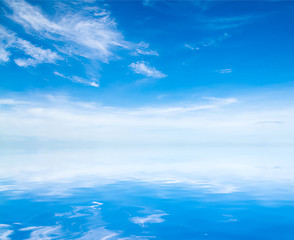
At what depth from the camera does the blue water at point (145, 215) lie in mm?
6965

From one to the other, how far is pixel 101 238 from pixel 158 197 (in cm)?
523

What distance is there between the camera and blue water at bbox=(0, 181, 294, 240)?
6965 millimetres

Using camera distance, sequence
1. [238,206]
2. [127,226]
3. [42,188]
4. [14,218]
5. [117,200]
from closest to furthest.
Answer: [127,226], [14,218], [238,206], [117,200], [42,188]

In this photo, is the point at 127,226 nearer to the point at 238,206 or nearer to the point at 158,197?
the point at 158,197

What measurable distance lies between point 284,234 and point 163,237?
14.6 ft

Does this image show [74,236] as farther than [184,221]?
No

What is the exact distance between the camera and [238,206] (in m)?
9.57

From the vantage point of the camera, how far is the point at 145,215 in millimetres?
8648

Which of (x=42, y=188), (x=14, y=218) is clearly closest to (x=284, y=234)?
(x=14, y=218)

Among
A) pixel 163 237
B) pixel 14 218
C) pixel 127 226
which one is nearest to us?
pixel 163 237

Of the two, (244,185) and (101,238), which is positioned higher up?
(244,185)

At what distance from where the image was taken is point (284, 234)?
687 cm

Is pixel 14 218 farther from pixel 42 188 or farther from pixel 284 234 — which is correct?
pixel 284 234

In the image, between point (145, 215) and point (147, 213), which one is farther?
Answer: point (147, 213)
